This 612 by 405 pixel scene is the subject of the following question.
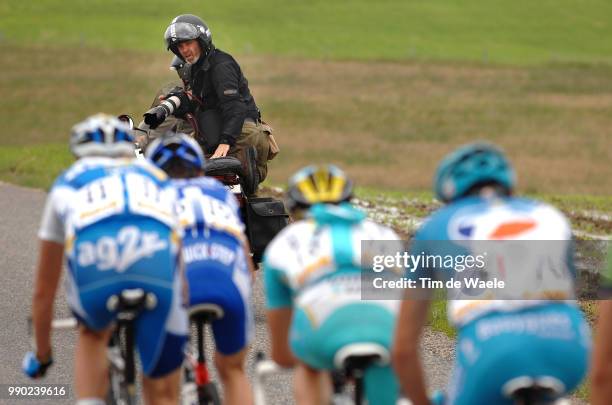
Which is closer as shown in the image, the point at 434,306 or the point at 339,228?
the point at 339,228

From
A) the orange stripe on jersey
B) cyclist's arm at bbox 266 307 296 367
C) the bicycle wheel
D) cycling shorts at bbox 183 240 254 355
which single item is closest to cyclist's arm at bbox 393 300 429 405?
the orange stripe on jersey

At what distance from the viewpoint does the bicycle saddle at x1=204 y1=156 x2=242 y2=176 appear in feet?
35.0

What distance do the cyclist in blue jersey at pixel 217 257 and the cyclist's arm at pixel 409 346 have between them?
4.54 ft

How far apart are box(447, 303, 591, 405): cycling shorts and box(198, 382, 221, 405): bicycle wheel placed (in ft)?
5.94

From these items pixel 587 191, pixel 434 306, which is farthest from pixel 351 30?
pixel 434 306

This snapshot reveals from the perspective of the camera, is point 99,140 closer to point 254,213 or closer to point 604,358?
point 604,358

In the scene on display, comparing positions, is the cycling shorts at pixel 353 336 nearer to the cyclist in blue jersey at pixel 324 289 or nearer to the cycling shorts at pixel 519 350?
the cyclist in blue jersey at pixel 324 289

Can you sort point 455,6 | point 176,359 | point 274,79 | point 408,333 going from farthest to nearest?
1. point 455,6
2. point 274,79
3. point 176,359
4. point 408,333

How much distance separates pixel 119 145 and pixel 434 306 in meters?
6.10

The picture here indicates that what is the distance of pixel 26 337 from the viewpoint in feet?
34.0

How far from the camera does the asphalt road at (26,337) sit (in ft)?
29.8

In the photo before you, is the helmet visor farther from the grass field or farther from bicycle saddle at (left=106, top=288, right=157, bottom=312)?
the grass field

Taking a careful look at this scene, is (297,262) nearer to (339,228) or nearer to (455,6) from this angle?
(339,228)

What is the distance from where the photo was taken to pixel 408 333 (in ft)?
16.8
